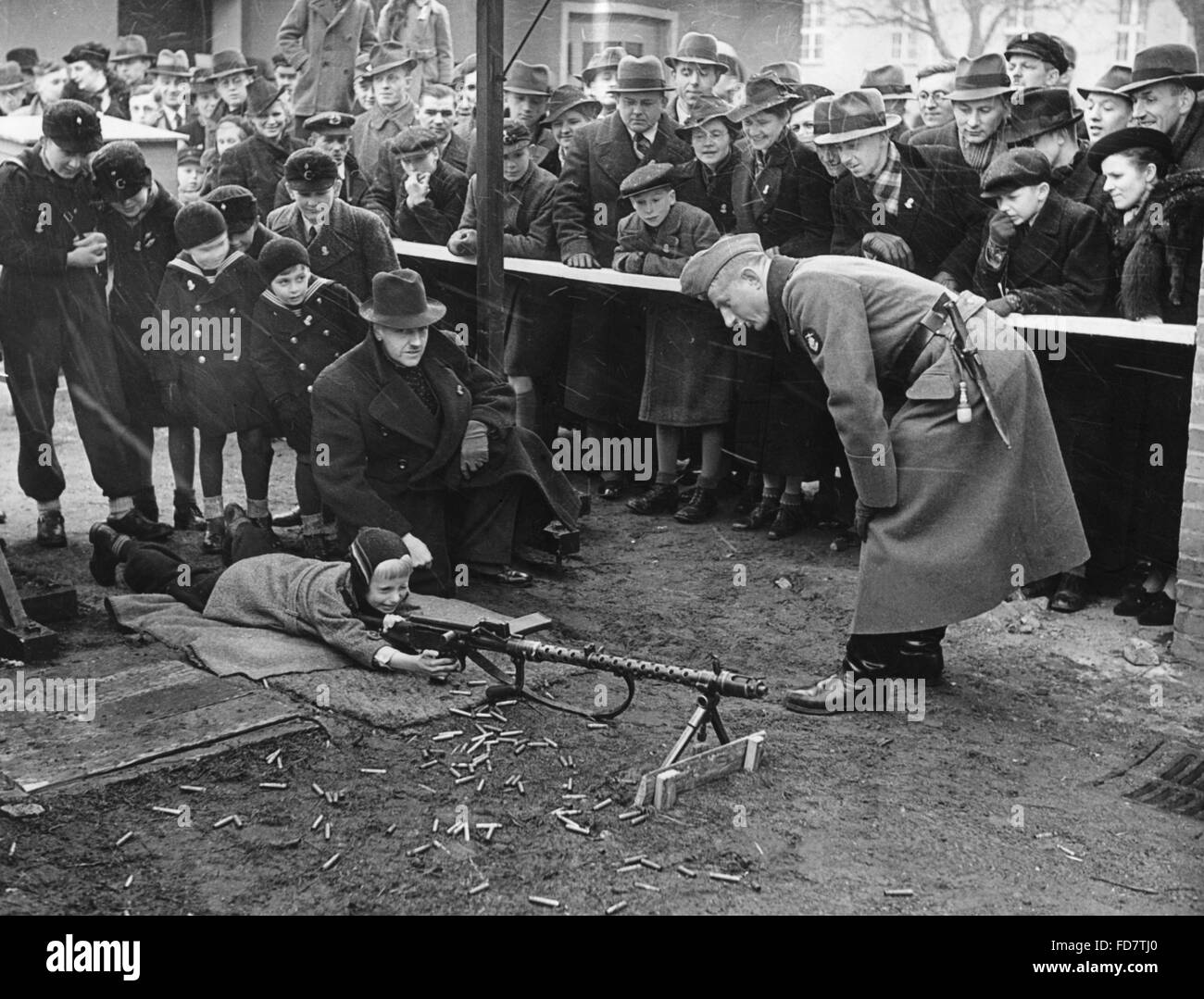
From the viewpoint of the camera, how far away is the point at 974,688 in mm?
6043

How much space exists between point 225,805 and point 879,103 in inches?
193

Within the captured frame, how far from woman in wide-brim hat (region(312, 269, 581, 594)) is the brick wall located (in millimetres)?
3010

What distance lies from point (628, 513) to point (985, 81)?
3104mm

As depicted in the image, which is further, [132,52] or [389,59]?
[132,52]

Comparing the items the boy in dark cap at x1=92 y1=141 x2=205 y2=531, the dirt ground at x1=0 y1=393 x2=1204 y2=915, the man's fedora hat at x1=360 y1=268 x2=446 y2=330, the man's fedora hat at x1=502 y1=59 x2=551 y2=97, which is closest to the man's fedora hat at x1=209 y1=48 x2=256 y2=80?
the man's fedora hat at x1=502 y1=59 x2=551 y2=97

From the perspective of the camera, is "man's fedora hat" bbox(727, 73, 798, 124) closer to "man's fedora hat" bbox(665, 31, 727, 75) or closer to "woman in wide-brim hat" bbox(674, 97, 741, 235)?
"woman in wide-brim hat" bbox(674, 97, 741, 235)

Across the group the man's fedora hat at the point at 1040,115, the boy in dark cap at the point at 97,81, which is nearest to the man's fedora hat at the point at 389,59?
the boy in dark cap at the point at 97,81

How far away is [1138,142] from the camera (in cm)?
658

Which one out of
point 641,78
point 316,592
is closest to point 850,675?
point 316,592

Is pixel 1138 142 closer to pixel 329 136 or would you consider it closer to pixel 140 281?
pixel 140 281

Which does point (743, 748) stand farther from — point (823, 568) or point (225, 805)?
point (823, 568)

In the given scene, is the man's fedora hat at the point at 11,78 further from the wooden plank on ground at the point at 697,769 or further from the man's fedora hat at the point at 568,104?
the wooden plank on ground at the point at 697,769

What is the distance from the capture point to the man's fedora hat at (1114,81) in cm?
722

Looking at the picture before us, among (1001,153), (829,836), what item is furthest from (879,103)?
(829,836)
